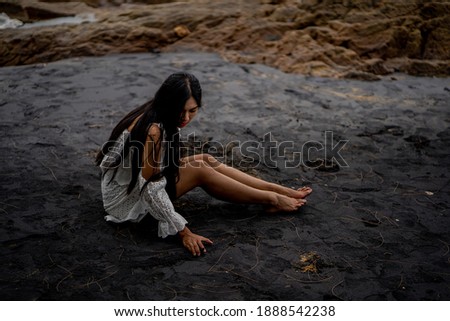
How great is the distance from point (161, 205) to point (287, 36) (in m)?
5.68

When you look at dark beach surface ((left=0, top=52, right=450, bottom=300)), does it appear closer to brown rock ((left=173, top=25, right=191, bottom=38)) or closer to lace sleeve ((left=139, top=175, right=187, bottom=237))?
lace sleeve ((left=139, top=175, right=187, bottom=237))

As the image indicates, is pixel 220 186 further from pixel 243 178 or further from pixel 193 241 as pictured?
pixel 193 241

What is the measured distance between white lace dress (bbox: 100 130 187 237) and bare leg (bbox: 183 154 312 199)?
416 millimetres

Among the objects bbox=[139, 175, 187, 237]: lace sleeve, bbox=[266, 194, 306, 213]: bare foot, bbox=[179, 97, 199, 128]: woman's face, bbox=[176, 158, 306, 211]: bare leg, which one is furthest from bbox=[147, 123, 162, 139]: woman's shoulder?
bbox=[266, 194, 306, 213]: bare foot

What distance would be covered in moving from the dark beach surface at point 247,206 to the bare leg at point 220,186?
133 mm

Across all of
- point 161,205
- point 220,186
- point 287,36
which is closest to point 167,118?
point 161,205

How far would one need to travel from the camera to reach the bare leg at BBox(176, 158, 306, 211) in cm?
278

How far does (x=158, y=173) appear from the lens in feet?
8.05

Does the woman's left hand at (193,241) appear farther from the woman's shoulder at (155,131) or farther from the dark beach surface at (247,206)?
the woman's shoulder at (155,131)

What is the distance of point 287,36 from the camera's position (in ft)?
24.2

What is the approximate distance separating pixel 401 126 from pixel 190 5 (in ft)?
Result: 16.4

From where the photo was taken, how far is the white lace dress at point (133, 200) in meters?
2.45

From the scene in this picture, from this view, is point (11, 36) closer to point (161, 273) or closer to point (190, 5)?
point (190, 5)
